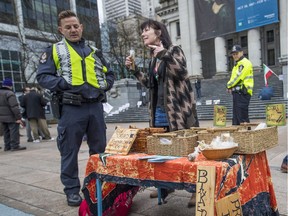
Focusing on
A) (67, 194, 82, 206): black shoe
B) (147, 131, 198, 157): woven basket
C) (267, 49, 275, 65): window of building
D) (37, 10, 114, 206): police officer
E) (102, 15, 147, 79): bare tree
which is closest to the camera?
(147, 131, 198, 157): woven basket

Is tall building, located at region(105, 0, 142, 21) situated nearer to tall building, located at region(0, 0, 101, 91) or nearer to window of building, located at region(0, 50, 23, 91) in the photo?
tall building, located at region(0, 0, 101, 91)

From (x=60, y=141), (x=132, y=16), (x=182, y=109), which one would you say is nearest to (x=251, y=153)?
(x=182, y=109)

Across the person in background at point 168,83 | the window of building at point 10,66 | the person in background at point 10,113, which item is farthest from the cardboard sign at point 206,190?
the window of building at point 10,66

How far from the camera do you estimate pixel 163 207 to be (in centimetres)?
322

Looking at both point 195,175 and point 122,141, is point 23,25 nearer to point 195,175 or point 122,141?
point 122,141

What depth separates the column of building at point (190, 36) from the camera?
37666 millimetres

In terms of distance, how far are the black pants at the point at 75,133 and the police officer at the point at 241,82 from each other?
316 centimetres

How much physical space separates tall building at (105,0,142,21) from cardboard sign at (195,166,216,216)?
96.0 ft

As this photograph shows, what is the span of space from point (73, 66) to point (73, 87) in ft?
0.72

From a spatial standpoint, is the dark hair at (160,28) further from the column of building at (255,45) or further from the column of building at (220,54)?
the column of building at (220,54)

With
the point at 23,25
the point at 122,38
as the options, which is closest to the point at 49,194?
the point at 122,38

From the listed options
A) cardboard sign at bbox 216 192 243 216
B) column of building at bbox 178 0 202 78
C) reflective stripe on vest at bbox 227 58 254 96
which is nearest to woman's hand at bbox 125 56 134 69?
cardboard sign at bbox 216 192 243 216

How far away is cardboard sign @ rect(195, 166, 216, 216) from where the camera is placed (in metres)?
1.82

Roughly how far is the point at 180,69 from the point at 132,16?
29.6m
